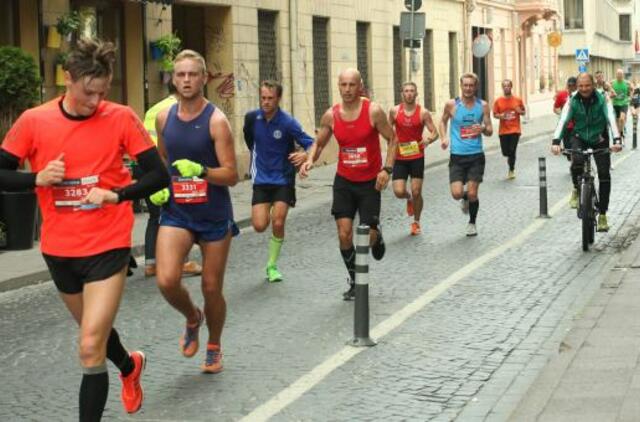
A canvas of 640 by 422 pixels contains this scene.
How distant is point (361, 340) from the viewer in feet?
28.6

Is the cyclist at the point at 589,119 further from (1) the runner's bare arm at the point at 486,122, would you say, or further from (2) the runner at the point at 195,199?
(2) the runner at the point at 195,199

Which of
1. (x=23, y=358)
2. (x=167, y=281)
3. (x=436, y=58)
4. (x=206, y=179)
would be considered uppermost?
(x=436, y=58)

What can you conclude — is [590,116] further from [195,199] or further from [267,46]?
[267,46]

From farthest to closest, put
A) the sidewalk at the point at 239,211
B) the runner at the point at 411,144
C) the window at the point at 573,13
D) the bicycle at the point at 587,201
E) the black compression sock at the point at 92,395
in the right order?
1. the window at the point at 573,13
2. the runner at the point at 411,144
3. the bicycle at the point at 587,201
4. the sidewalk at the point at 239,211
5. the black compression sock at the point at 92,395

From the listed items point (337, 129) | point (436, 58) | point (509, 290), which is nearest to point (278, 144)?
point (337, 129)

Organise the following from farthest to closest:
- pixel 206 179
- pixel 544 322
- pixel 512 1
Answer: pixel 512 1 < pixel 544 322 < pixel 206 179

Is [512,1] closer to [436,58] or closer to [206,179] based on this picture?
[436,58]

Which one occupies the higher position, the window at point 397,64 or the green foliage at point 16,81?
the window at point 397,64

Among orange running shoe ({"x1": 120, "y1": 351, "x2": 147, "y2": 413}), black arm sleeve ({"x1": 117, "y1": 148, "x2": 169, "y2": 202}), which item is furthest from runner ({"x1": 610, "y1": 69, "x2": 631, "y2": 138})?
black arm sleeve ({"x1": 117, "y1": 148, "x2": 169, "y2": 202})

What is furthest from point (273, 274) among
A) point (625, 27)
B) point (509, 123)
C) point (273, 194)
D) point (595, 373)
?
point (625, 27)

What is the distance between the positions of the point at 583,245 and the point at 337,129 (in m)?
3.65

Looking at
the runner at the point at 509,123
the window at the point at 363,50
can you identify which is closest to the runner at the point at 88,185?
the runner at the point at 509,123

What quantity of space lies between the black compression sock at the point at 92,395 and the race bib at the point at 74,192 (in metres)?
0.69

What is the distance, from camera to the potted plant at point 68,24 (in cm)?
1855
